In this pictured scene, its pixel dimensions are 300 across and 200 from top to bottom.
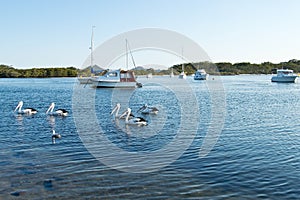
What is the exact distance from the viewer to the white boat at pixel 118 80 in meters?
56.5

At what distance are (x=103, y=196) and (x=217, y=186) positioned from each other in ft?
10.5

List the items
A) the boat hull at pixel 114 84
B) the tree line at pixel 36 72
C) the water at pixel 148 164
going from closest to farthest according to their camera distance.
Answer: the water at pixel 148 164
the boat hull at pixel 114 84
the tree line at pixel 36 72

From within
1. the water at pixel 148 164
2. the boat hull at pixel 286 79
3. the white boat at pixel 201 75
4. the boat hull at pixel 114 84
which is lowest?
the water at pixel 148 164

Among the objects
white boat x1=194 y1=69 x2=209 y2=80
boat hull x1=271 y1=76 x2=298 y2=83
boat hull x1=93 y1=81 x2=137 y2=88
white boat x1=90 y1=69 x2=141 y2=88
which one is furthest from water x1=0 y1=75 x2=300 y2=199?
white boat x1=194 y1=69 x2=209 y2=80

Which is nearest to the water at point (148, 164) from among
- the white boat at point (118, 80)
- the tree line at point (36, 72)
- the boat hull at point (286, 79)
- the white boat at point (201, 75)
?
the white boat at point (118, 80)

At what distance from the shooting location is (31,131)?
17.3m

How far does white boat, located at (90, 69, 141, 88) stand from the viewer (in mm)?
56531

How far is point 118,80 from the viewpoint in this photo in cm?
5709

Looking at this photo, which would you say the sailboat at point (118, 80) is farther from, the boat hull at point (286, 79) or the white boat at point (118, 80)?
the boat hull at point (286, 79)

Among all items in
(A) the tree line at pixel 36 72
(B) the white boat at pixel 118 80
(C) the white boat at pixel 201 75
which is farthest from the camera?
(A) the tree line at pixel 36 72

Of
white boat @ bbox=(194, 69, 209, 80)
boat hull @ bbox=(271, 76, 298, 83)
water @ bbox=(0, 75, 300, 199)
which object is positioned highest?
white boat @ bbox=(194, 69, 209, 80)

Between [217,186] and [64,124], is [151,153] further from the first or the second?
[64,124]

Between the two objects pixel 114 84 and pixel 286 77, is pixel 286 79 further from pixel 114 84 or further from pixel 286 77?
pixel 114 84

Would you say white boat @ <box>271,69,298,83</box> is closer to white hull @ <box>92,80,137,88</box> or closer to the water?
white hull @ <box>92,80,137,88</box>
